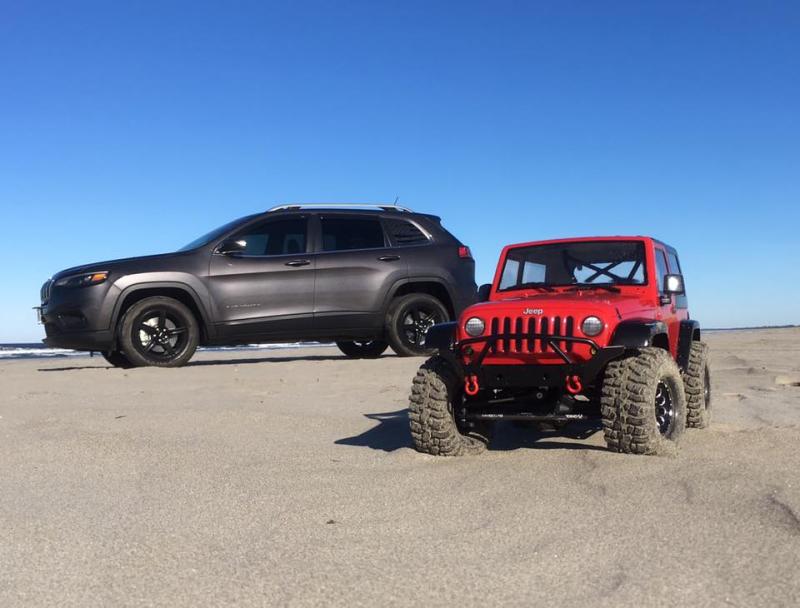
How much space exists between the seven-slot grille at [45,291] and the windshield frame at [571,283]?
557 cm

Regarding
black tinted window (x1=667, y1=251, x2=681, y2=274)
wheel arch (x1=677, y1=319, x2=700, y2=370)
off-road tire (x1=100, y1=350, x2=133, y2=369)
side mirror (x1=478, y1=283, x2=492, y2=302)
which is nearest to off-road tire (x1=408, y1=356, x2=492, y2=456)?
side mirror (x1=478, y1=283, x2=492, y2=302)

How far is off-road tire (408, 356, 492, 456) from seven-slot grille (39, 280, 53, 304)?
19.6 ft

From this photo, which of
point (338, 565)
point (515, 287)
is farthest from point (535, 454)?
point (338, 565)

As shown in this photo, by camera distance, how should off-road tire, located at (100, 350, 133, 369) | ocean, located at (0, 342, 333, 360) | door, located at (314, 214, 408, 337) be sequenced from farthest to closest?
ocean, located at (0, 342, 333, 360) → off-road tire, located at (100, 350, 133, 369) → door, located at (314, 214, 408, 337)

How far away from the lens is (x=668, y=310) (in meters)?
5.50

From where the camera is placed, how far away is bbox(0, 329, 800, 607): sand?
2.50 metres

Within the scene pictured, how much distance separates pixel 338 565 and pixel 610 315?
2329mm

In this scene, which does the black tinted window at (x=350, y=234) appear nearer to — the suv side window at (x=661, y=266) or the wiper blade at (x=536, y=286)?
the wiper blade at (x=536, y=286)

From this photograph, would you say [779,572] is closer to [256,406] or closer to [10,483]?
[10,483]

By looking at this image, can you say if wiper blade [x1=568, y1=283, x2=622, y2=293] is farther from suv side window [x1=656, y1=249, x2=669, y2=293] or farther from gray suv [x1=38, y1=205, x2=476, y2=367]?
gray suv [x1=38, y1=205, x2=476, y2=367]

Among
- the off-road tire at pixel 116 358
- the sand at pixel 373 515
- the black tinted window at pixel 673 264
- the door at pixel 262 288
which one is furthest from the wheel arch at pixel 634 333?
the off-road tire at pixel 116 358

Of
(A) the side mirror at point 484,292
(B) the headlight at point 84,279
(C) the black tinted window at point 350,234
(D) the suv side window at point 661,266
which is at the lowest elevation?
(A) the side mirror at point 484,292

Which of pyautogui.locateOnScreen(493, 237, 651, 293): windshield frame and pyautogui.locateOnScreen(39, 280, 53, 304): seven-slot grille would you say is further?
pyautogui.locateOnScreen(39, 280, 53, 304): seven-slot grille

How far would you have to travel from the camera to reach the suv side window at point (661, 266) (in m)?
5.46
